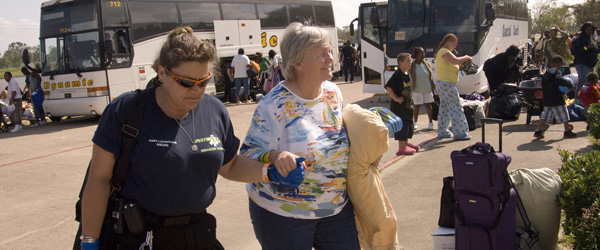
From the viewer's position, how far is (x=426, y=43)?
532 inches

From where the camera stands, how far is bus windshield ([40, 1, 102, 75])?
47.9ft

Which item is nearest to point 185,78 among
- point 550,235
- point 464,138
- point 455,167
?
point 455,167

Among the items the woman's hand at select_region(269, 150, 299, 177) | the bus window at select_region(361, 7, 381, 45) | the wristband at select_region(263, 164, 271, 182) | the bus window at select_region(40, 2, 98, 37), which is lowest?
the wristband at select_region(263, 164, 271, 182)

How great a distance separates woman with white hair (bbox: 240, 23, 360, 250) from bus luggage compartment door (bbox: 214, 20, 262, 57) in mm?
15557

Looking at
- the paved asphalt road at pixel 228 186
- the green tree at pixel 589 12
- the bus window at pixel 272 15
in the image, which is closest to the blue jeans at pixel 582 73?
the paved asphalt road at pixel 228 186

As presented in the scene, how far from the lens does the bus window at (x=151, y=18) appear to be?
1552cm

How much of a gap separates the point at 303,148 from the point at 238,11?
1707cm

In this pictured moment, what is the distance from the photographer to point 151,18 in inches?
630

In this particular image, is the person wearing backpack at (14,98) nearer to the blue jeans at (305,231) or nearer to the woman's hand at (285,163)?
the blue jeans at (305,231)

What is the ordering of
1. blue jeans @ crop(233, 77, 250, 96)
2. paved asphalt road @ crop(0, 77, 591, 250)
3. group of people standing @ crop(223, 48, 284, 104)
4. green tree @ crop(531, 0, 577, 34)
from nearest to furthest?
paved asphalt road @ crop(0, 77, 591, 250), group of people standing @ crop(223, 48, 284, 104), blue jeans @ crop(233, 77, 250, 96), green tree @ crop(531, 0, 577, 34)

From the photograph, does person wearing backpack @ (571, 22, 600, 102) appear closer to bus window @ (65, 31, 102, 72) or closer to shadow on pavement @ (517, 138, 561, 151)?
shadow on pavement @ (517, 138, 561, 151)

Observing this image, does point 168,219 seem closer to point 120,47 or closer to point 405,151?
point 405,151

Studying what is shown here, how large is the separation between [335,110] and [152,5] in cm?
1430

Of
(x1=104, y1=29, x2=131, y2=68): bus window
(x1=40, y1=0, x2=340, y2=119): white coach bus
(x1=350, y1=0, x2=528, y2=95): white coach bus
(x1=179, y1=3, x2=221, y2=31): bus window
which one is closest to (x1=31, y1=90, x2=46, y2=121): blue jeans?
(x1=40, y1=0, x2=340, y2=119): white coach bus
